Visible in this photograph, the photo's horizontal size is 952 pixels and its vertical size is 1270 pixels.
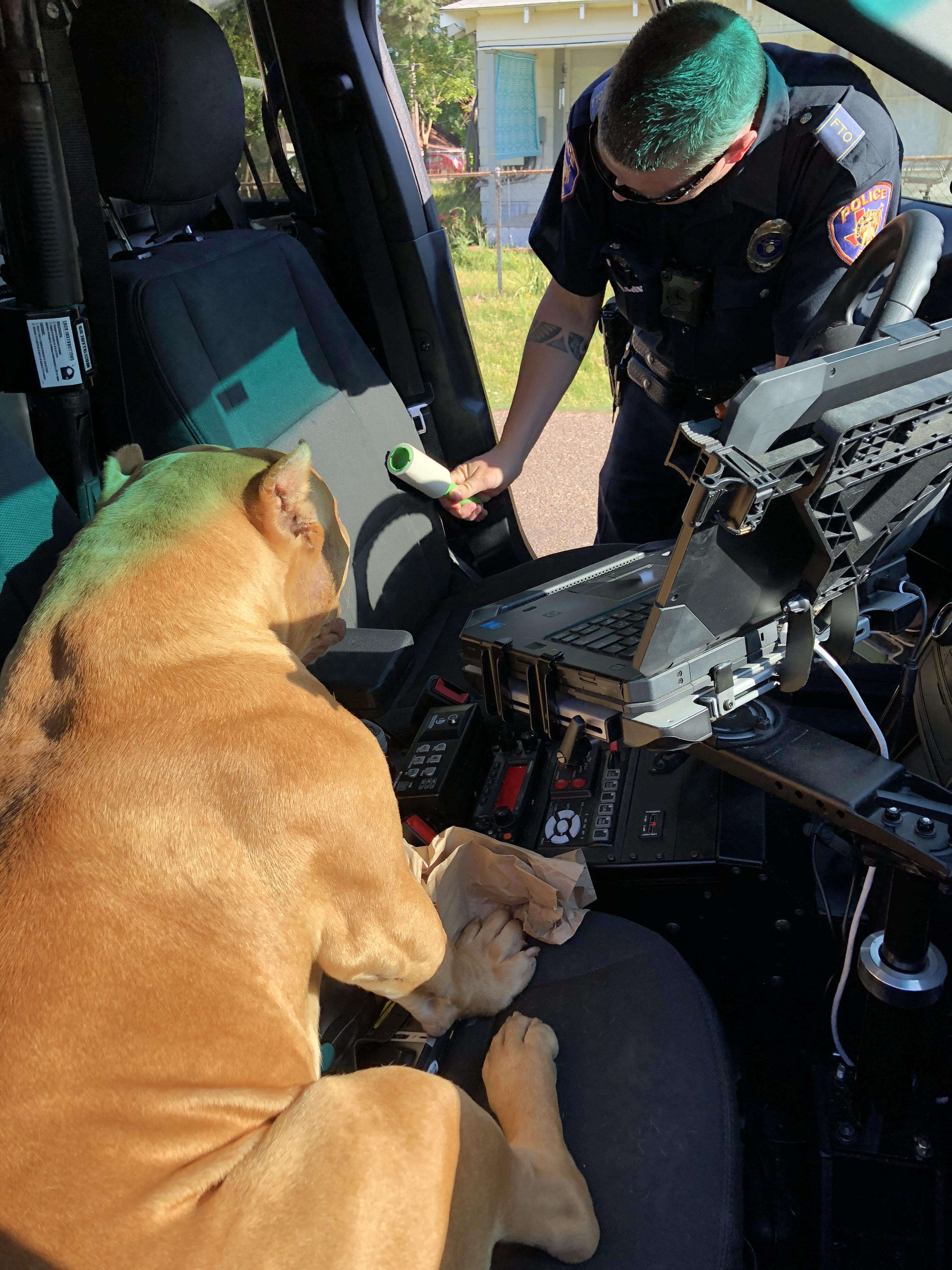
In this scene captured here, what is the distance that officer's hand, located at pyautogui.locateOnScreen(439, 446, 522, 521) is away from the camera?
2.60 metres

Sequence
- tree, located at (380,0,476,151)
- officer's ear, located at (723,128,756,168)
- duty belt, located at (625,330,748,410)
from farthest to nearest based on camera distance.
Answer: tree, located at (380,0,476,151) → duty belt, located at (625,330,748,410) → officer's ear, located at (723,128,756,168)

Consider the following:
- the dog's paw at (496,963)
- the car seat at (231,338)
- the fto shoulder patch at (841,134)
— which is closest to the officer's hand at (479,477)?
the car seat at (231,338)

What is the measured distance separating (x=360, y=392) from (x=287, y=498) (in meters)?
0.96

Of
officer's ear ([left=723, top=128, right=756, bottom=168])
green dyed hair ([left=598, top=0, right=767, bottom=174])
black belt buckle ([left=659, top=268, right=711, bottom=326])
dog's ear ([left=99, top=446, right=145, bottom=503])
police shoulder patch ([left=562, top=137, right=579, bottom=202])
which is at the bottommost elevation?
dog's ear ([left=99, top=446, right=145, bottom=503])

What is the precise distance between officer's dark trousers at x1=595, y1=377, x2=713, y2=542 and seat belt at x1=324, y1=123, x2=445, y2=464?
54 centimetres

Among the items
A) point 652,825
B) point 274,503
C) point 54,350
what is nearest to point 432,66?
point 54,350

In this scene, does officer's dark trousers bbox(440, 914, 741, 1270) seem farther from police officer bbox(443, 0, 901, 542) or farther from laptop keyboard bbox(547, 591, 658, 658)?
police officer bbox(443, 0, 901, 542)

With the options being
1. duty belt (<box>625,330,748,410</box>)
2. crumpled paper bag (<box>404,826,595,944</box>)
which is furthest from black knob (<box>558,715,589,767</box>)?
duty belt (<box>625,330,748,410</box>)

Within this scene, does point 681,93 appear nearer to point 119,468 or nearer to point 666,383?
point 666,383

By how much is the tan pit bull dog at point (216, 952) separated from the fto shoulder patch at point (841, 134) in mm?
1339

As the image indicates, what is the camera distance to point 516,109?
11.9 m

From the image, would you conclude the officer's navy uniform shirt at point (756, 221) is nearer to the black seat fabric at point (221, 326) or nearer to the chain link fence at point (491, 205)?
the black seat fabric at point (221, 326)

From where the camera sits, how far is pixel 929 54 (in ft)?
4.55

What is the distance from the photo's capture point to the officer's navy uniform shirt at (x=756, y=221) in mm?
2031
